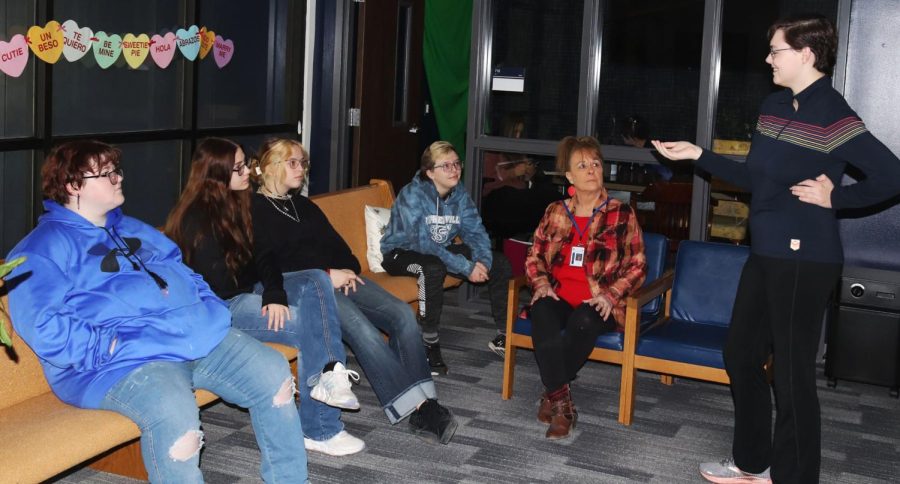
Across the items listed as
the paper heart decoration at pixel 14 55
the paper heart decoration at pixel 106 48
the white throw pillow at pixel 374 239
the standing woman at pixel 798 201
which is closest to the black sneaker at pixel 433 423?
the standing woman at pixel 798 201

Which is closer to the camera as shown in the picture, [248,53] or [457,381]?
[457,381]

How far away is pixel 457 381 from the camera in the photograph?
518cm

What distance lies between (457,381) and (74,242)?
2403mm

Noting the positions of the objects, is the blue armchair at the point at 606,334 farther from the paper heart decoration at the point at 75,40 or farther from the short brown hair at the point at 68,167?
the paper heart decoration at the point at 75,40

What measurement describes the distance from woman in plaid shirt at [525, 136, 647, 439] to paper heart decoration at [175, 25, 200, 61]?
2.35 meters

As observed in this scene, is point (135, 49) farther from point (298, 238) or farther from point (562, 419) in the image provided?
point (562, 419)

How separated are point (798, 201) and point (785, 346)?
492 millimetres

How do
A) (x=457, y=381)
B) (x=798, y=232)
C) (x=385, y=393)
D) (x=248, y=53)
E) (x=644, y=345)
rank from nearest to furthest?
(x=798, y=232) → (x=385, y=393) → (x=644, y=345) → (x=457, y=381) → (x=248, y=53)

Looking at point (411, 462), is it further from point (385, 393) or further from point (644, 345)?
point (644, 345)

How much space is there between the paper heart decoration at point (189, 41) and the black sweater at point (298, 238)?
1.77 meters

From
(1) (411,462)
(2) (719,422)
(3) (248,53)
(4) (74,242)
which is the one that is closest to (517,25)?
(3) (248,53)

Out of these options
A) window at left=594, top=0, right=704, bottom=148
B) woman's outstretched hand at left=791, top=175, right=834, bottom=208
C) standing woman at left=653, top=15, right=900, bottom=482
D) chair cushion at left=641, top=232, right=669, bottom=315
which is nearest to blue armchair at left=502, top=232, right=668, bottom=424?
chair cushion at left=641, top=232, right=669, bottom=315

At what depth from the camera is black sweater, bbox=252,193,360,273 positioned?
436 cm

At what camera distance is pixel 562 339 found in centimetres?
453
